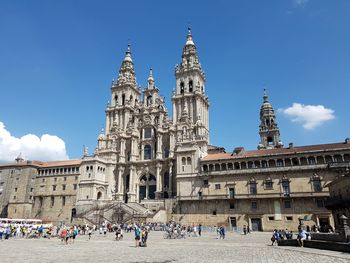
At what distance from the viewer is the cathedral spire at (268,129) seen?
303ft

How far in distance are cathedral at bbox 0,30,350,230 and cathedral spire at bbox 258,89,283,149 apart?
320mm

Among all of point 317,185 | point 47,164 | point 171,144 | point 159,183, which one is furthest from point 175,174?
point 47,164

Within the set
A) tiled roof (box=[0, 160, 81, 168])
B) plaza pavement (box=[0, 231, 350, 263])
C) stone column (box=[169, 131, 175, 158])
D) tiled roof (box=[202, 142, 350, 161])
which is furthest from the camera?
tiled roof (box=[0, 160, 81, 168])

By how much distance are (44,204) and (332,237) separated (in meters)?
66.9

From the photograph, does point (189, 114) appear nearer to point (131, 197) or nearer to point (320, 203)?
point (131, 197)

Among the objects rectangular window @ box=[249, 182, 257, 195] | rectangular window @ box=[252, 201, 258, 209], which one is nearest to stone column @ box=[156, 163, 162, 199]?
rectangular window @ box=[249, 182, 257, 195]

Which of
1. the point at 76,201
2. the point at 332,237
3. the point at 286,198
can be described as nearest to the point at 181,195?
the point at 286,198

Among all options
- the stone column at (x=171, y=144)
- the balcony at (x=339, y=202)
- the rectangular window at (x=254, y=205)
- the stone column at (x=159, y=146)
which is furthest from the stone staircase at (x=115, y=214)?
the balcony at (x=339, y=202)

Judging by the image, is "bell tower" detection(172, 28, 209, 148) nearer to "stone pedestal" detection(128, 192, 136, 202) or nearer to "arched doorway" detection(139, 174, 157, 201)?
"arched doorway" detection(139, 174, 157, 201)

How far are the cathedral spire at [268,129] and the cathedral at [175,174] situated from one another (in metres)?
0.32

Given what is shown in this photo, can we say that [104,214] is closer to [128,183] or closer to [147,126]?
[128,183]

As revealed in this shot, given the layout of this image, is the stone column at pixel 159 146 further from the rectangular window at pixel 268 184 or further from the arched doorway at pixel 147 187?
the rectangular window at pixel 268 184

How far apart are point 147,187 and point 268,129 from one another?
1782 inches

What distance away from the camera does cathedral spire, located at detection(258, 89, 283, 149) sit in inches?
3640
